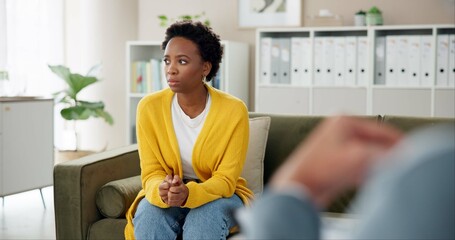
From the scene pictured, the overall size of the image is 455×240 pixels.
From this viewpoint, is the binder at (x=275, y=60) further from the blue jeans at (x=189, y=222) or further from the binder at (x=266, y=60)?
the blue jeans at (x=189, y=222)

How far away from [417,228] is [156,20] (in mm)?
5300

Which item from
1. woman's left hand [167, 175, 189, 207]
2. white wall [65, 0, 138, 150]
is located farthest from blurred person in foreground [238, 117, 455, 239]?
white wall [65, 0, 138, 150]

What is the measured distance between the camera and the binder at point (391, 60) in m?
4.93

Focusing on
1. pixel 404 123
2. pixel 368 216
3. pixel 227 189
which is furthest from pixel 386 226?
pixel 404 123

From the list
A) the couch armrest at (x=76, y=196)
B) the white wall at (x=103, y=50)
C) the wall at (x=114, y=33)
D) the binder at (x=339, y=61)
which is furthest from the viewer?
the white wall at (x=103, y=50)

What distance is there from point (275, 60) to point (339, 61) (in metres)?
0.45

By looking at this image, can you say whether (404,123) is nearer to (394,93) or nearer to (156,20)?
(394,93)

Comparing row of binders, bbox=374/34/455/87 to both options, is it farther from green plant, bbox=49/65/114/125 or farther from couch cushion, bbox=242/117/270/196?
couch cushion, bbox=242/117/270/196

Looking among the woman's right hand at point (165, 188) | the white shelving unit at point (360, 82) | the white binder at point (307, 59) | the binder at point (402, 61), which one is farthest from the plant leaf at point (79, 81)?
the woman's right hand at point (165, 188)

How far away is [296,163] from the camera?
31.7 inches

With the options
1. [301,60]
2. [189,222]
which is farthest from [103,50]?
[189,222]

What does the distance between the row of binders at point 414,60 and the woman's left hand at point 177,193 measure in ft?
9.31

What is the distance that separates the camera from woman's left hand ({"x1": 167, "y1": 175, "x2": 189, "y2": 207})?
2.43 m

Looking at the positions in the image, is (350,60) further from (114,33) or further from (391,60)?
(114,33)
